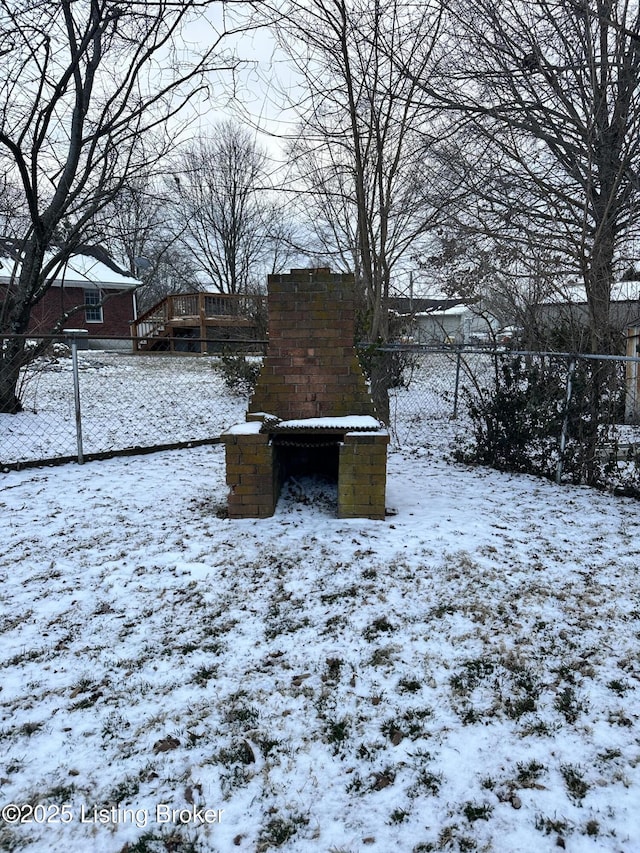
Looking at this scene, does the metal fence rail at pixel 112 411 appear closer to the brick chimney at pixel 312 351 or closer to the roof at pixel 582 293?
the brick chimney at pixel 312 351

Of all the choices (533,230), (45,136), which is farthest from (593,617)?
(45,136)

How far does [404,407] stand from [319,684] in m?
7.93

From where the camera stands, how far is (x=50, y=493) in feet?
15.1

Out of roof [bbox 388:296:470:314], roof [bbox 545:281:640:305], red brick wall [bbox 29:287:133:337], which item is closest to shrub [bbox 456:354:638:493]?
roof [bbox 545:281:640:305]

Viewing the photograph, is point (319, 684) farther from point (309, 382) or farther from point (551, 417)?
point (551, 417)

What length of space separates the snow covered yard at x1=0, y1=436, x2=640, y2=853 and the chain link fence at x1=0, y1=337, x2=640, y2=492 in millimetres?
1540

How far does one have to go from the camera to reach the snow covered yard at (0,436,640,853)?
5.11 ft

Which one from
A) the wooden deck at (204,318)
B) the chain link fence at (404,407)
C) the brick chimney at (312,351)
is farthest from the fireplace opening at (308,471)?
the wooden deck at (204,318)

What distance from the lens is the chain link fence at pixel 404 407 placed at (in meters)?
5.06

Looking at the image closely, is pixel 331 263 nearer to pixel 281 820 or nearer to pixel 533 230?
pixel 533 230

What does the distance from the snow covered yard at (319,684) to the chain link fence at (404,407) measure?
1.54 meters

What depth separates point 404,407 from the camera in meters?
9.73

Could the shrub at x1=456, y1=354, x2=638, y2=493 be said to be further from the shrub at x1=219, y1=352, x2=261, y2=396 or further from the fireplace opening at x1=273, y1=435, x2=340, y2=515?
the shrub at x1=219, y1=352, x2=261, y2=396

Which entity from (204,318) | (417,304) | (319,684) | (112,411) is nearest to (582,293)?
(417,304)
